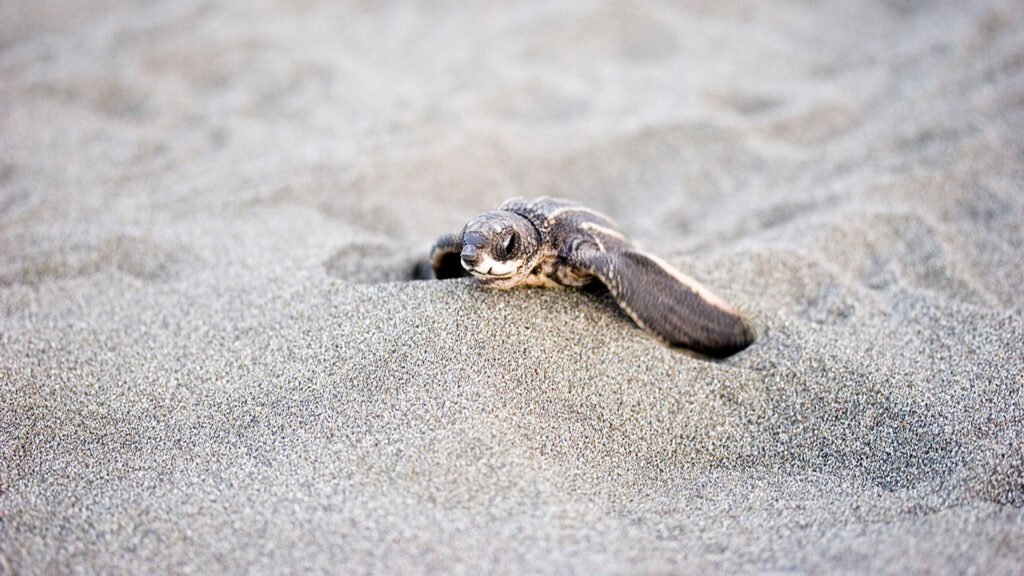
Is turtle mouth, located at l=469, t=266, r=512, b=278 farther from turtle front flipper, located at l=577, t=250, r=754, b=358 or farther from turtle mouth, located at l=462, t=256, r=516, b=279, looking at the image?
turtle front flipper, located at l=577, t=250, r=754, b=358

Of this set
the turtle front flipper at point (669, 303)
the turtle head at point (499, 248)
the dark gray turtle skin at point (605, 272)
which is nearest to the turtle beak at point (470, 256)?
the turtle head at point (499, 248)

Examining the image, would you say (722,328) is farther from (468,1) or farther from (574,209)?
(468,1)

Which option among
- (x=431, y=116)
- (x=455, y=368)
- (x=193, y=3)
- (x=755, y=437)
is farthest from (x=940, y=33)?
(x=193, y=3)

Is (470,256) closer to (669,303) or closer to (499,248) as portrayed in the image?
(499,248)

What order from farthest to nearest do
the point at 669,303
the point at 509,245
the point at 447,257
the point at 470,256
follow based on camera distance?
1. the point at 447,257
2. the point at 669,303
3. the point at 509,245
4. the point at 470,256

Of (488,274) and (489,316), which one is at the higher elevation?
(488,274)

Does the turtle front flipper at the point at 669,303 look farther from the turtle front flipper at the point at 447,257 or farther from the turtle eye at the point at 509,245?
the turtle front flipper at the point at 447,257

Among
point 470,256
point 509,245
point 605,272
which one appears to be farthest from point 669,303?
point 470,256
